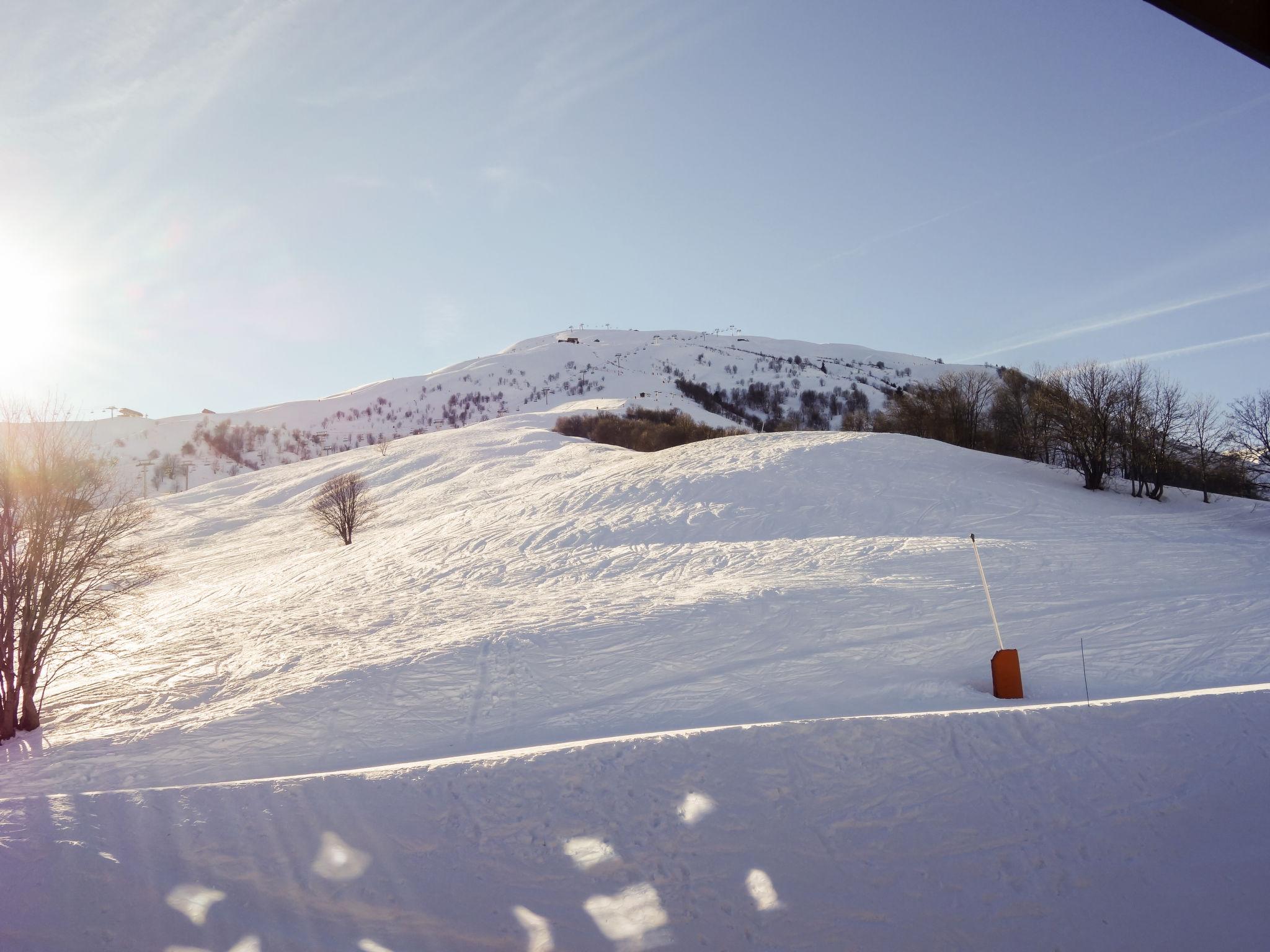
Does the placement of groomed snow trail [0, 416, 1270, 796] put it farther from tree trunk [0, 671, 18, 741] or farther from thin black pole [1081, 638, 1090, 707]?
tree trunk [0, 671, 18, 741]

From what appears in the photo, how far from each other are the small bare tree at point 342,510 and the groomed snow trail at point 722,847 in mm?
Result: 26937

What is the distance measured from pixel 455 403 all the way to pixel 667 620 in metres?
152

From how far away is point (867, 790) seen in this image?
642cm

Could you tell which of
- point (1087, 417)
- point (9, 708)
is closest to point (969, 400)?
point (1087, 417)

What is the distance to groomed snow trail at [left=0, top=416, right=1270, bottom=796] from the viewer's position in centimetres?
1038

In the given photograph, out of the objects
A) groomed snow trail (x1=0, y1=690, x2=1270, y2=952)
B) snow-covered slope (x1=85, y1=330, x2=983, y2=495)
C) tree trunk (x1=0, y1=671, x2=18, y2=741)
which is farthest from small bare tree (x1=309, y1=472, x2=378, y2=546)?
snow-covered slope (x1=85, y1=330, x2=983, y2=495)

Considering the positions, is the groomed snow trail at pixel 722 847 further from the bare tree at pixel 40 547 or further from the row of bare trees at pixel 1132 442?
the row of bare trees at pixel 1132 442

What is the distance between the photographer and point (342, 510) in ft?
114

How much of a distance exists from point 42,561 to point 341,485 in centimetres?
2470

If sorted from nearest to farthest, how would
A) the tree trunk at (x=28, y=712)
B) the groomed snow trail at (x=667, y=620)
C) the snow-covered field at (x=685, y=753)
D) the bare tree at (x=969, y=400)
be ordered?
the snow-covered field at (x=685, y=753) → the groomed snow trail at (x=667, y=620) → the tree trunk at (x=28, y=712) → the bare tree at (x=969, y=400)

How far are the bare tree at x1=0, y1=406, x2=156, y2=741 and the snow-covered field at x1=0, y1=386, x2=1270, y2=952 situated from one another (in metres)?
1.18

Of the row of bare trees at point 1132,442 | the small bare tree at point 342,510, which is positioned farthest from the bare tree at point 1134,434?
the small bare tree at point 342,510

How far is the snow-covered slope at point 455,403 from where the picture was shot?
4675 inches

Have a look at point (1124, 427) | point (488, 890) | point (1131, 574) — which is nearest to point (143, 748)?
point (488, 890)
